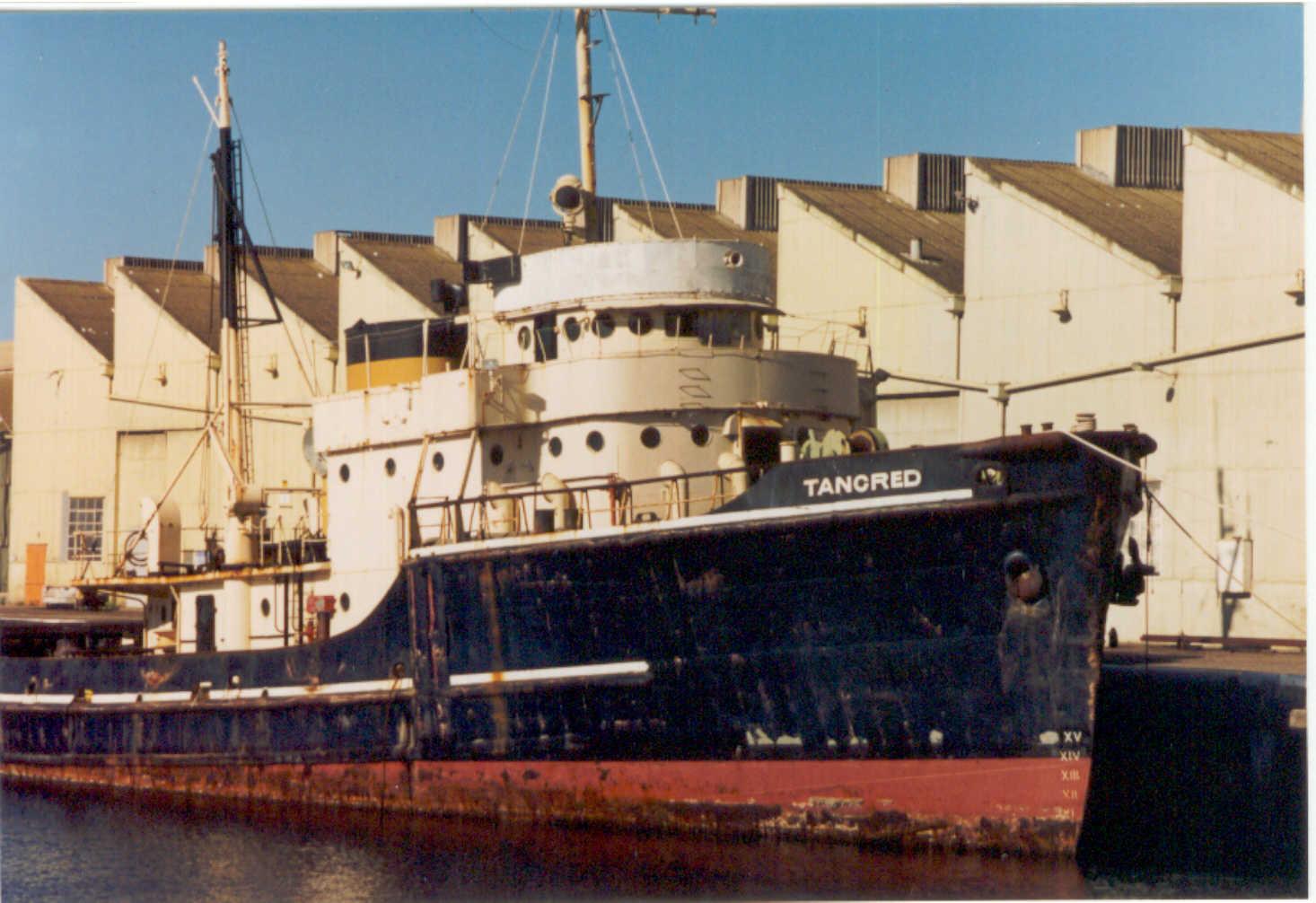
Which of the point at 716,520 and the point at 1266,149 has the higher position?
the point at 1266,149

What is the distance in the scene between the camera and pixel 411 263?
4372cm

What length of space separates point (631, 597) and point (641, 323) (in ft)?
12.3

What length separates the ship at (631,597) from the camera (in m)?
18.9

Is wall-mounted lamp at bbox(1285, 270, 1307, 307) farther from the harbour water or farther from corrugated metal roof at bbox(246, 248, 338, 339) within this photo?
corrugated metal roof at bbox(246, 248, 338, 339)

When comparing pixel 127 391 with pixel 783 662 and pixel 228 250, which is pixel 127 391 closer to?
pixel 228 250

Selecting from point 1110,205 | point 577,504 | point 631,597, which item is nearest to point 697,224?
point 1110,205

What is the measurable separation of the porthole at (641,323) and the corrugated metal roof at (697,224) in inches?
707

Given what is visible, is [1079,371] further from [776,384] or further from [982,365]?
[776,384]

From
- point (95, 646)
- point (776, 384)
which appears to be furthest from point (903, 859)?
point (95, 646)

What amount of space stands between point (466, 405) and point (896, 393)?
52.8ft

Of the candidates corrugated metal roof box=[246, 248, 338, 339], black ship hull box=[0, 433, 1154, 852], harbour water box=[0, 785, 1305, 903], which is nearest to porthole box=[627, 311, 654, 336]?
black ship hull box=[0, 433, 1154, 852]

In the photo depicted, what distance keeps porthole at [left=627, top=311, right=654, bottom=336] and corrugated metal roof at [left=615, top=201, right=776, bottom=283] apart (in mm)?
17967

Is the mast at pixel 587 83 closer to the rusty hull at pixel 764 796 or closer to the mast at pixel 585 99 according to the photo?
the mast at pixel 585 99

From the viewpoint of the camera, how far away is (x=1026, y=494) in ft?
61.4
